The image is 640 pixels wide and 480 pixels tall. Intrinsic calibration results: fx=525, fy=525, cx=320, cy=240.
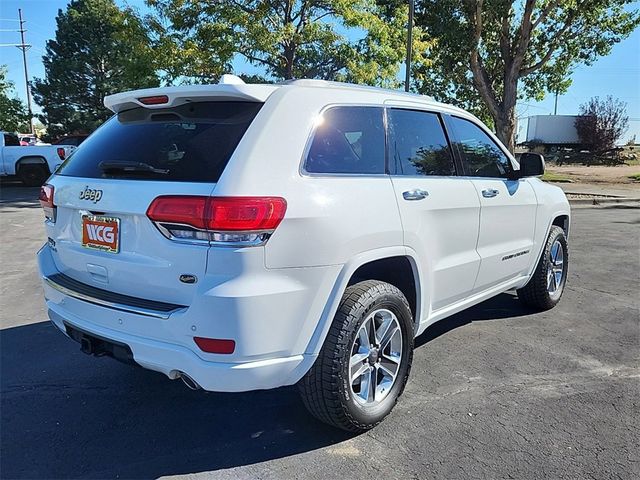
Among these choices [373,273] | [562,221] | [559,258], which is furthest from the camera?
[562,221]

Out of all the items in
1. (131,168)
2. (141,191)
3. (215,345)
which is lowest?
(215,345)

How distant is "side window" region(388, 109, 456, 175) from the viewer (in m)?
3.22

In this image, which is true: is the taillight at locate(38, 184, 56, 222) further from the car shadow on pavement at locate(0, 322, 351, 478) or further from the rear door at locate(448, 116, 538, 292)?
the rear door at locate(448, 116, 538, 292)

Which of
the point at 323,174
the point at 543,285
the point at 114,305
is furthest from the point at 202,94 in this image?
the point at 543,285

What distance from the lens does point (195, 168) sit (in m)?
2.46

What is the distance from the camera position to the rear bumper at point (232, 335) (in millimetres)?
2295

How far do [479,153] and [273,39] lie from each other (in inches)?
413

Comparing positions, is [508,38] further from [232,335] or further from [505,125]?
[232,335]

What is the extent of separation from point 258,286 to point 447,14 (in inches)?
Result: 641

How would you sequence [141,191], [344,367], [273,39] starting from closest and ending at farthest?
1. [141,191]
2. [344,367]
3. [273,39]

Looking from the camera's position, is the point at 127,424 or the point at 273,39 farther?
the point at 273,39

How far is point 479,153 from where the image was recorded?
160 inches

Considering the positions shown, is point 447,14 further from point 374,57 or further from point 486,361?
point 486,361

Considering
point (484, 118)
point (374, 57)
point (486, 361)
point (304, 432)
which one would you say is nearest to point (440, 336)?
point (486, 361)
